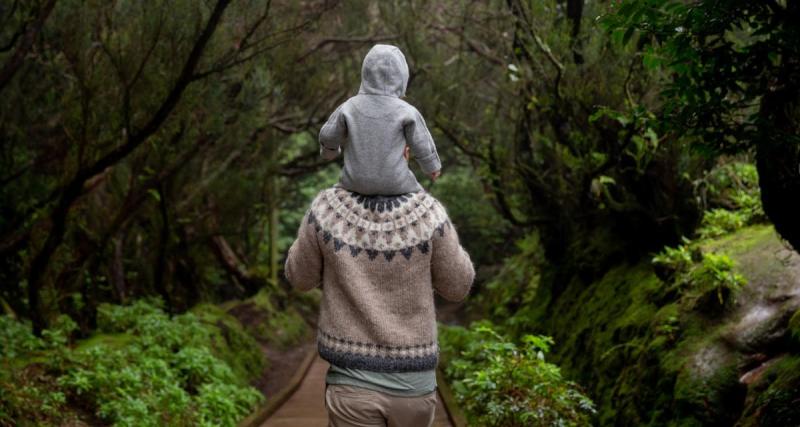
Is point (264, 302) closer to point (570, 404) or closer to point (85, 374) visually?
point (85, 374)

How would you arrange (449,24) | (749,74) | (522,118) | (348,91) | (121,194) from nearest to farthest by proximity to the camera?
1. (749,74)
2. (522,118)
3. (121,194)
4. (449,24)
5. (348,91)

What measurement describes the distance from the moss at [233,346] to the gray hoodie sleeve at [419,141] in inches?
318

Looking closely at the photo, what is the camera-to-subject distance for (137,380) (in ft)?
23.8

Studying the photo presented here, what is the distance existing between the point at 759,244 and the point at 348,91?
8427 millimetres

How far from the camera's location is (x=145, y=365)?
800cm

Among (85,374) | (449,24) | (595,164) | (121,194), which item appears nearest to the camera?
(85,374)

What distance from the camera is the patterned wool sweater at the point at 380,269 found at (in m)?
3.11

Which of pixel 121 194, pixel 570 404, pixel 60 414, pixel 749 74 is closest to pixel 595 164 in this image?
pixel 570 404

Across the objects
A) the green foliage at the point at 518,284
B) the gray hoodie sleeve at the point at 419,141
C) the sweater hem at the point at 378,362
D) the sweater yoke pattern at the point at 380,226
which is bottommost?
the green foliage at the point at 518,284

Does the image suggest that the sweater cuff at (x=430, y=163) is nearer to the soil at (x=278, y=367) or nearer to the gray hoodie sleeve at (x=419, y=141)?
the gray hoodie sleeve at (x=419, y=141)

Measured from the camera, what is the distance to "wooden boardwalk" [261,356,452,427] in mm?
8195

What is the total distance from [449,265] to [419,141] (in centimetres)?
46

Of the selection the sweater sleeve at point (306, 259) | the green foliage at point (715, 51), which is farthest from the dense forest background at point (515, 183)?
the sweater sleeve at point (306, 259)

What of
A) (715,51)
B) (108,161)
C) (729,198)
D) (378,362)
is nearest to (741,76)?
(715,51)
